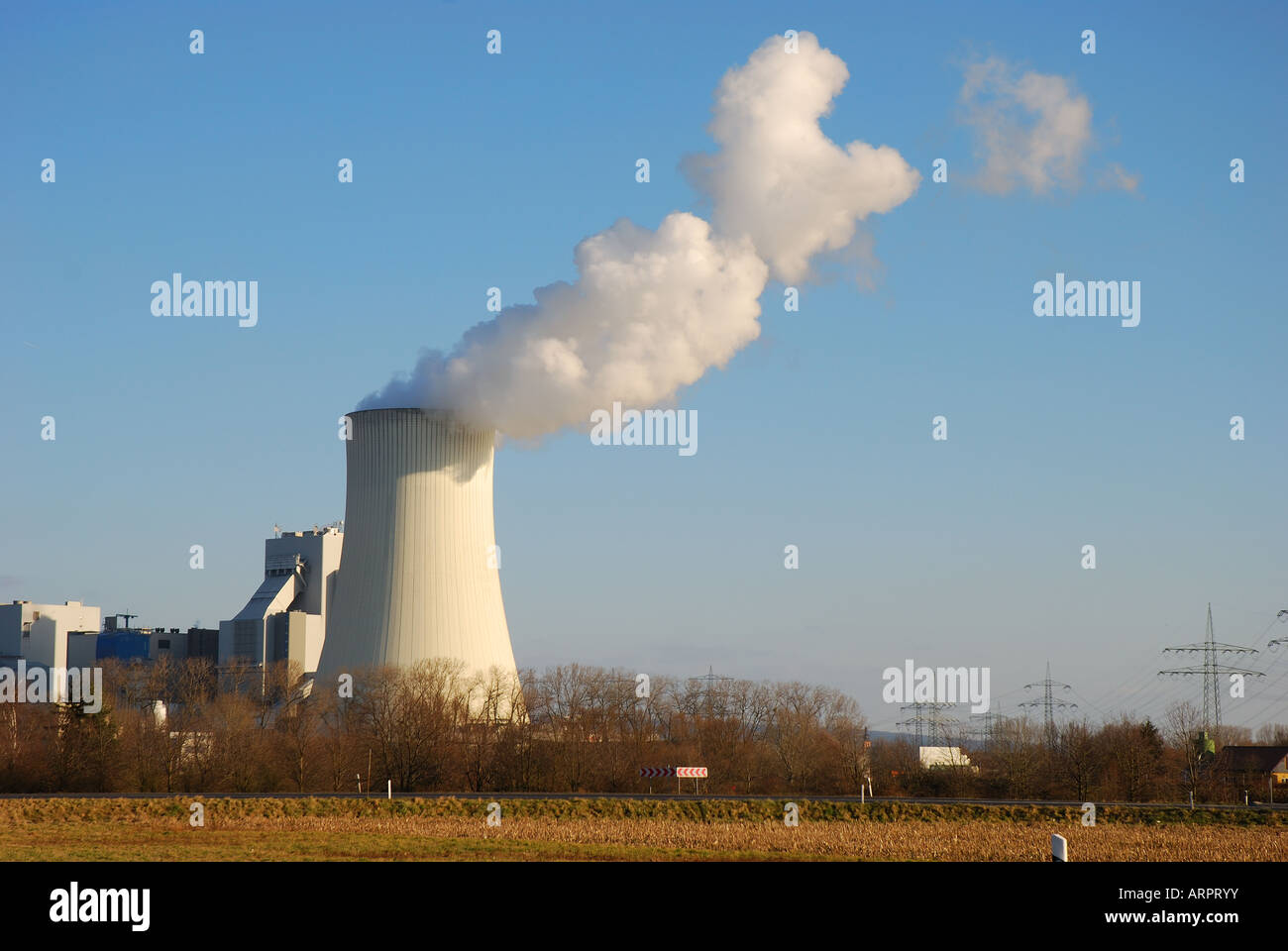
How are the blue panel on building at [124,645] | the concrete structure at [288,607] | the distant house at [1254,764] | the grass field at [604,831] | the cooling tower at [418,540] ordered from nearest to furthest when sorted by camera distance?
1. the grass field at [604,831]
2. the cooling tower at [418,540]
3. the distant house at [1254,764]
4. the concrete structure at [288,607]
5. the blue panel on building at [124,645]

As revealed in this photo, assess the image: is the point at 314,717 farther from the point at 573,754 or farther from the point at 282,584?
the point at 282,584

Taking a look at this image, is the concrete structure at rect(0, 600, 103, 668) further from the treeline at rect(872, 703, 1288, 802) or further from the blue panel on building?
the treeline at rect(872, 703, 1288, 802)

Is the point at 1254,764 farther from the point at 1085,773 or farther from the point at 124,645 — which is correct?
the point at 124,645

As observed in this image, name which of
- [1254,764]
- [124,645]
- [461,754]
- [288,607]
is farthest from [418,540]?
[124,645]

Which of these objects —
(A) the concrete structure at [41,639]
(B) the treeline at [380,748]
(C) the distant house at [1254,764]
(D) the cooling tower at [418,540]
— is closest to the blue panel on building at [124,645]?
(A) the concrete structure at [41,639]

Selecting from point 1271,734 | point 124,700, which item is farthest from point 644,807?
point 1271,734

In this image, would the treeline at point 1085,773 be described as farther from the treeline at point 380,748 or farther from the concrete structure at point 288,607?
the concrete structure at point 288,607
